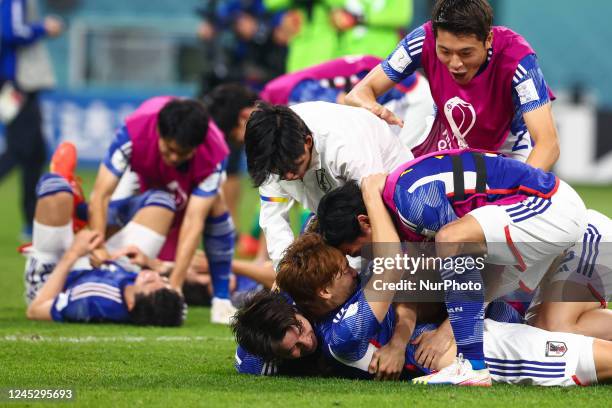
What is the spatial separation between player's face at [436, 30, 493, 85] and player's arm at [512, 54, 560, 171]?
21 cm

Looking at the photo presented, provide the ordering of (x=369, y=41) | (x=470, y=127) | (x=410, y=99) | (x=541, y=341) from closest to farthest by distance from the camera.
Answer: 1. (x=541, y=341)
2. (x=470, y=127)
3. (x=410, y=99)
4. (x=369, y=41)

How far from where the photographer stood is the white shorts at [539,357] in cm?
479

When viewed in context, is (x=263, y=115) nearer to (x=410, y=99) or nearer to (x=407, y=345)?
(x=407, y=345)

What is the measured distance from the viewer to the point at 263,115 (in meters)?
5.29

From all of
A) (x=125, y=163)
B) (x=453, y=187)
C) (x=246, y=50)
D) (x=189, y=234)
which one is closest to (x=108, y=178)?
(x=125, y=163)

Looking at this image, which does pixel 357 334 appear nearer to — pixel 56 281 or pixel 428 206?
pixel 428 206

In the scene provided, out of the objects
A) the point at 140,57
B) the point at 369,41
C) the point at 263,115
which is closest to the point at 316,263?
the point at 263,115

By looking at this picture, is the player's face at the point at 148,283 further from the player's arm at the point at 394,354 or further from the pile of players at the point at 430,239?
the player's arm at the point at 394,354

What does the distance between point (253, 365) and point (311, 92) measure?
3.75 m

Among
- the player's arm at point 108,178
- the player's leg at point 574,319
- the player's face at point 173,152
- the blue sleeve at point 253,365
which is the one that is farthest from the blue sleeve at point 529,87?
the player's arm at point 108,178

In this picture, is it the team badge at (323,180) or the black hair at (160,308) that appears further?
the black hair at (160,308)

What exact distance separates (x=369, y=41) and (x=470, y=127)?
507cm

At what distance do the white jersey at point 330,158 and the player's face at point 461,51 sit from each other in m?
0.48

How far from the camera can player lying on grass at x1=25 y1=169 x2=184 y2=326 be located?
6.83 meters
